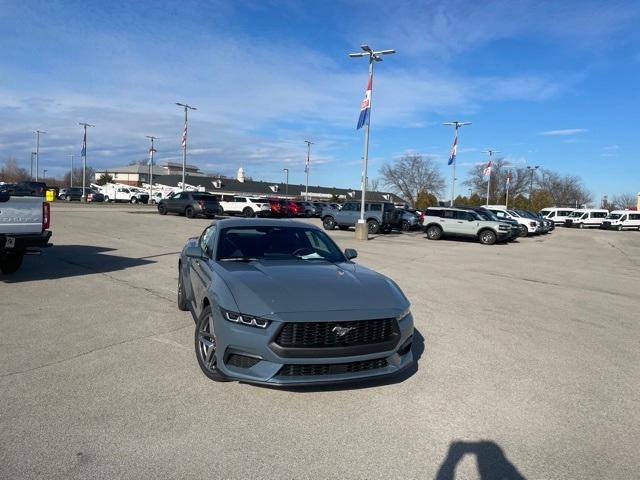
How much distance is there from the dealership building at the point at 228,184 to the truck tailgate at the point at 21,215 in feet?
243

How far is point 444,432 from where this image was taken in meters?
3.57

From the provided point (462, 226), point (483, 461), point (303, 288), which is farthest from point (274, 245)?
point (462, 226)

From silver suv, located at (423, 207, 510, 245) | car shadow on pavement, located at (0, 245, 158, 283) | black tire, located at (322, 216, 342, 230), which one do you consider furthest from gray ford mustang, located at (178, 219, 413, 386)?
black tire, located at (322, 216, 342, 230)

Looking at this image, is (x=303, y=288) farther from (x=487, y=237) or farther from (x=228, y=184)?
(x=228, y=184)

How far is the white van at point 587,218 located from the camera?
1946 inches

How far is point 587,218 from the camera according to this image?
164 feet

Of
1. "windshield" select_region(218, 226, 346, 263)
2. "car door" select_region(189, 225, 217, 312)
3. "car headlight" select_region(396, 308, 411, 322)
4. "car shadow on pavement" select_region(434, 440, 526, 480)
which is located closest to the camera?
"car shadow on pavement" select_region(434, 440, 526, 480)

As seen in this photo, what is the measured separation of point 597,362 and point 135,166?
142 meters

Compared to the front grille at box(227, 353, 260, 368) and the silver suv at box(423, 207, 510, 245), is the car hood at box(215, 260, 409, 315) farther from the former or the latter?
the silver suv at box(423, 207, 510, 245)

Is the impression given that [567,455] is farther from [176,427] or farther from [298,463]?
[176,427]

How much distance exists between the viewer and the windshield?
527 cm

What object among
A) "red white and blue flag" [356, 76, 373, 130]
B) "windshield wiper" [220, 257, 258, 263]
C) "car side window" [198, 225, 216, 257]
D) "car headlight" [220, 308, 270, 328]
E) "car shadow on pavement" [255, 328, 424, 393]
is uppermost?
"red white and blue flag" [356, 76, 373, 130]

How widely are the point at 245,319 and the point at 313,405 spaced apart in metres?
0.88

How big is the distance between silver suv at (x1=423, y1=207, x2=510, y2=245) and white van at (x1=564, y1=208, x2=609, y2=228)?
99.6ft
